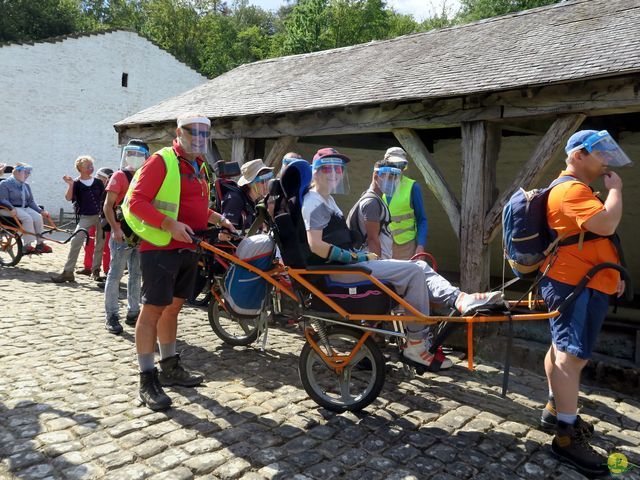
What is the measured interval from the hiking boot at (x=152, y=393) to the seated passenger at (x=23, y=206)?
666 cm

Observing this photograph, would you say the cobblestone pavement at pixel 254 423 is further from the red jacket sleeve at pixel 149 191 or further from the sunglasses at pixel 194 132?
the sunglasses at pixel 194 132

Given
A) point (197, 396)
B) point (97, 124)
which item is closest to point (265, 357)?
point (197, 396)

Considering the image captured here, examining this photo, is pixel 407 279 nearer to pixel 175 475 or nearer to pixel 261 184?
pixel 175 475

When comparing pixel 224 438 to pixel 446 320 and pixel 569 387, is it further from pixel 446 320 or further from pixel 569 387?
pixel 569 387

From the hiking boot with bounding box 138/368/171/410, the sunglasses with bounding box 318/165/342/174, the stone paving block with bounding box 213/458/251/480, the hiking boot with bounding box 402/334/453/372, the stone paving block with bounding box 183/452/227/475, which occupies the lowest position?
the stone paving block with bounding box 213/458/251/480

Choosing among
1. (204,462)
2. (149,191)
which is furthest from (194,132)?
(204,462)

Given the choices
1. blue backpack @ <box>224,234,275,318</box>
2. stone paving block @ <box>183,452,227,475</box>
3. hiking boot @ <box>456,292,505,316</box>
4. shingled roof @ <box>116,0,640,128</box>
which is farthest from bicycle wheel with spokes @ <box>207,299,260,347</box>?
shingled roof @ <box>116,0,640,128</box>

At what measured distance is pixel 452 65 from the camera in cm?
709

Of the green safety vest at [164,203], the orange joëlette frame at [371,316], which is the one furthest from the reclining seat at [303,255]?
the green safety vest at [164,203]

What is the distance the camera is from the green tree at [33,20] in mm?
30250

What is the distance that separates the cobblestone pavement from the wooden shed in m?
2.05

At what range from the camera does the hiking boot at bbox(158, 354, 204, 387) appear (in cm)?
421

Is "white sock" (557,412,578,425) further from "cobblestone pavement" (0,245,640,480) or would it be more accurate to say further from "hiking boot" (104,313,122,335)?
"hiking boot" (104,313,122,335)

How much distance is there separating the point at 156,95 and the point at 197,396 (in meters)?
23.7
